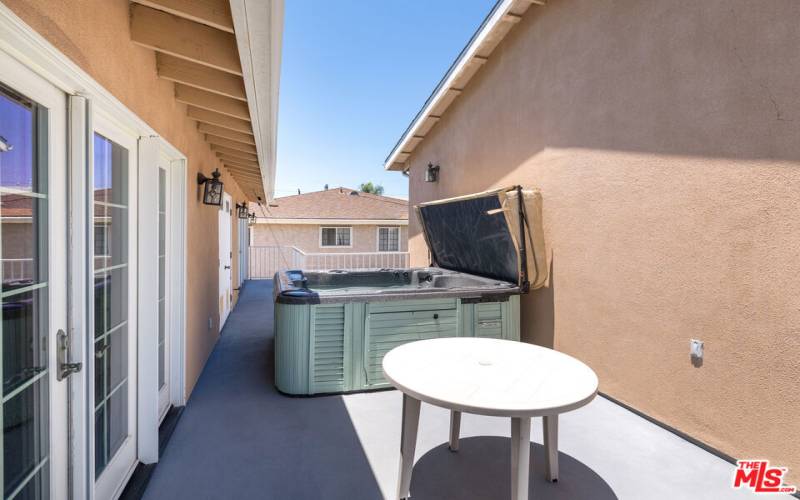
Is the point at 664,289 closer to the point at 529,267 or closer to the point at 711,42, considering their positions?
the point at 529,267

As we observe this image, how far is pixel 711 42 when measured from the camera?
2.81 m

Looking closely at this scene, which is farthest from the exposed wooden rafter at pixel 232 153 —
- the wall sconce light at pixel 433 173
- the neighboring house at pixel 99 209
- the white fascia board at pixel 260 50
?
the wall sconce light at pixel 433 173

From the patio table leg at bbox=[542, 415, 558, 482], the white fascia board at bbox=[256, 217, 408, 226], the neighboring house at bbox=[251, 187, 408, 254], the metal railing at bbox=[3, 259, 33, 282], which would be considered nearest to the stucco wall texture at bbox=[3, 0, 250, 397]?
the metal railing at bbox=[3, 259, 33, 282]

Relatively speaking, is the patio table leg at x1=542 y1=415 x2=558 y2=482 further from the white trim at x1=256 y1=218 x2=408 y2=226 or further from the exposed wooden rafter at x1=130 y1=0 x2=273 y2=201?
the white trim at x1=256 y1=218 x2=408 y2=226

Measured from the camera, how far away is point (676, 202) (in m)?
3.08

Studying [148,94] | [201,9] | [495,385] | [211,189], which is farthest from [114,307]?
[211,189]

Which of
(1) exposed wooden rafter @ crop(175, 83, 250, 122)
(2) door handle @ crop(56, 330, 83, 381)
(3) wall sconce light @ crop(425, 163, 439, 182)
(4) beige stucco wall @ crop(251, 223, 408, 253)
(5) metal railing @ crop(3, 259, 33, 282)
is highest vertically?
(3) wall sconce light @ crop(425, 163, 439, 182)

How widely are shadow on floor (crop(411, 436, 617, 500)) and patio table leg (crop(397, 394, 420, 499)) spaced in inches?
6.6

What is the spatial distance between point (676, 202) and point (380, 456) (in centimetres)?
291

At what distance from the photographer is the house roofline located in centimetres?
485

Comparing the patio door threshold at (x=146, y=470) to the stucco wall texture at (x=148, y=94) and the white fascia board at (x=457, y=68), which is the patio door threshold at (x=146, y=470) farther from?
the white fascia board at (x=457, y=68)

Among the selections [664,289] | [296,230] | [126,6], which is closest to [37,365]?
[126,6]

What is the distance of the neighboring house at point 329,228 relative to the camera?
50.1ft

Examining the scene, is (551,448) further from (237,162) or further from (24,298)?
(237,162)
